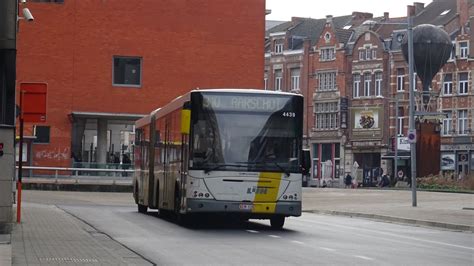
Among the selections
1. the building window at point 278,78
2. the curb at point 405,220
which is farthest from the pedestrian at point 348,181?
the curb at point 405,220

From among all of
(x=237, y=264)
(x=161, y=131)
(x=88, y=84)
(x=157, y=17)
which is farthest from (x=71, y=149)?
(x=237, y=264)

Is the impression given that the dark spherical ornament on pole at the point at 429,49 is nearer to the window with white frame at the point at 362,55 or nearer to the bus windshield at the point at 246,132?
the window with white frame at the point at 362,55

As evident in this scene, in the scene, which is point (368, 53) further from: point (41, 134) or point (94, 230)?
point (94, 230)

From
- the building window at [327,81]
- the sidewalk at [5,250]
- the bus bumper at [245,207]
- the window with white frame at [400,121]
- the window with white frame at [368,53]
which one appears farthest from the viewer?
the building window at [327,81]

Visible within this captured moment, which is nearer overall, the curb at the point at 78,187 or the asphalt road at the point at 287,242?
the asphalt road at the point at 287,242

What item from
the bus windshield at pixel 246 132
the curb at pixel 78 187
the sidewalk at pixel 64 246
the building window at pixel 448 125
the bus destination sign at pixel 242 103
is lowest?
the sidewalk at pixel 64 246

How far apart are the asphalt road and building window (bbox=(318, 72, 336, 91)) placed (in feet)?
235

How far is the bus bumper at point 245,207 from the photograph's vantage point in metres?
23.5

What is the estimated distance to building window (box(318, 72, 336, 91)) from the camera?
10144 centimetres

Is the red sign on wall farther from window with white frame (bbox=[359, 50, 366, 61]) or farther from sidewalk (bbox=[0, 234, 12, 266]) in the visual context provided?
window with white frame (bbox=[359, 50, 366, 61])

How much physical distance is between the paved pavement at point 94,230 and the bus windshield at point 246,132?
323 centimetres

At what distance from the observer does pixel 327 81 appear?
336 ft

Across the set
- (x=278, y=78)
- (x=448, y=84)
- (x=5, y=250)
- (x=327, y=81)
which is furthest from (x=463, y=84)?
(x=5, y=250)

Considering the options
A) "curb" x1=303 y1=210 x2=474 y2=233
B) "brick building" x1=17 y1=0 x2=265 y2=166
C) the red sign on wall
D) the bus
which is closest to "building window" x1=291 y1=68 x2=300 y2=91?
"brick building" x1=17 y1=0 x2=265 y2=166
